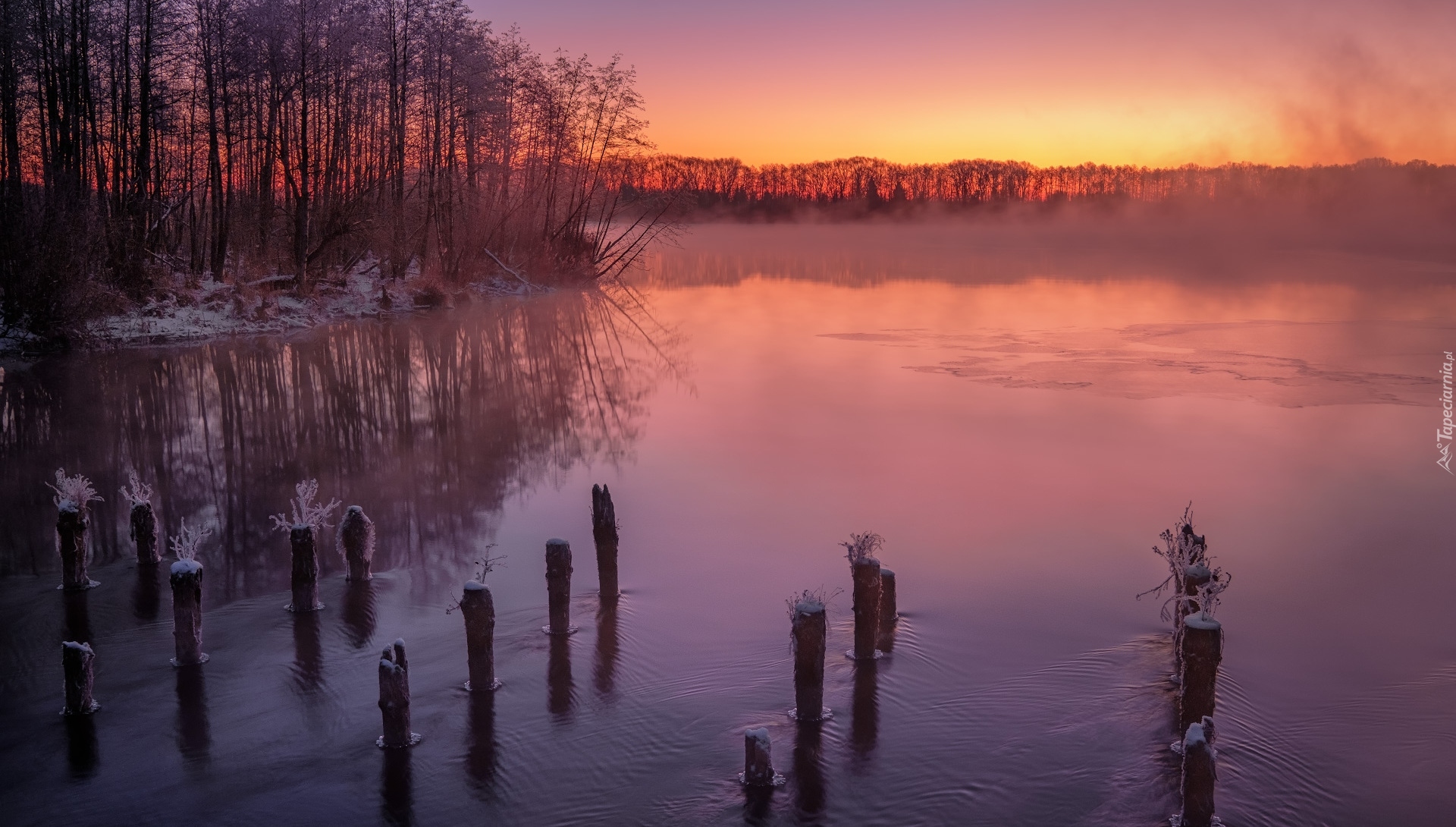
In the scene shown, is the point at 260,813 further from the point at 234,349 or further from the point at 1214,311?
the point at 1214,311

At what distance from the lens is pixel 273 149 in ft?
144

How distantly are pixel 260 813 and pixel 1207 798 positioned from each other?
6878 millimetres

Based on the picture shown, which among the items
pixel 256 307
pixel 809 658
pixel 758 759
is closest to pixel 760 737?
pixel 758 759

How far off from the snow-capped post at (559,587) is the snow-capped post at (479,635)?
1.25 metres

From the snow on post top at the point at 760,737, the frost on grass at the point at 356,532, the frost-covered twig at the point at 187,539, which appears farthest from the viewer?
the frost on grass at the point at 356,532

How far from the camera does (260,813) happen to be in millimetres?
7871

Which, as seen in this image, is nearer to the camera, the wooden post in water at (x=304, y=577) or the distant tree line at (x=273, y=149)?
the wooden post in water at (x=304, y=577)

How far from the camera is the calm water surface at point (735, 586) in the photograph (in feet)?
27.9

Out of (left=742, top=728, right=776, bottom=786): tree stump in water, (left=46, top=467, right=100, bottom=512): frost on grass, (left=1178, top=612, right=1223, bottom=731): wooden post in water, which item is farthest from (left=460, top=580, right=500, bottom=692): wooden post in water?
(left=1178, top=612, right=1223, bottom=731): wooden post in water

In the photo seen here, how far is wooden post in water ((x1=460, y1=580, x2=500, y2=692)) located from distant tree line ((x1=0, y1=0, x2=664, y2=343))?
968 inches

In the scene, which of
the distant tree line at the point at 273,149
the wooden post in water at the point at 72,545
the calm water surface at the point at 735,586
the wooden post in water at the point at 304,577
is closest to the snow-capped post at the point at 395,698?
the calm water surface at the point at 735,586

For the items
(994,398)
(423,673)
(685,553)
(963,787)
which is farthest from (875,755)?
(994,398)

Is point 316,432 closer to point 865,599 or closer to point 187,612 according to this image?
point 187,612

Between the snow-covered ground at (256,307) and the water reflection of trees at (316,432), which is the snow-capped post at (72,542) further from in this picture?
the snow-covered ground at (256,307)
